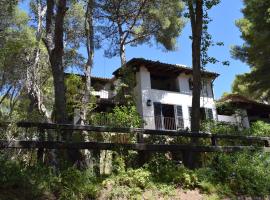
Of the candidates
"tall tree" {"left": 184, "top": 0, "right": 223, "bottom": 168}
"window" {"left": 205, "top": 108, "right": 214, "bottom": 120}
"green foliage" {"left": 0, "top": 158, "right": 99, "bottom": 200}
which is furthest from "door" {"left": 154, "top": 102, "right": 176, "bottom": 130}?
"green foliage" {"left": 0, "top": 158, "right": 99, "bottom": 200}

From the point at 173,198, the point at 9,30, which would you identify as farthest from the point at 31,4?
the point at 173,198

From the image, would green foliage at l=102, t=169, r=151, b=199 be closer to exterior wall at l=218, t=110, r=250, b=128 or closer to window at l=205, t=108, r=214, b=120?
window at l=205, t=108, r=214, b=120

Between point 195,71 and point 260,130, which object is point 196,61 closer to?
point 195,71

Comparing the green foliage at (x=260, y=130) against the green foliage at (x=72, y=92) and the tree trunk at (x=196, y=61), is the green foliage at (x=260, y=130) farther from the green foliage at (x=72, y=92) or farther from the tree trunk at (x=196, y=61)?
the green foliage at (x=72, y=92)

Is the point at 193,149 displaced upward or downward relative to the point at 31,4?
downward

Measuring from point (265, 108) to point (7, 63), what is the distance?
21.2 m

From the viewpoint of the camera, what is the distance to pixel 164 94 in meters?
26.8

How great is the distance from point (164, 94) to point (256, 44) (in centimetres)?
779

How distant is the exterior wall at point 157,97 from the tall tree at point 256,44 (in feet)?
12.2

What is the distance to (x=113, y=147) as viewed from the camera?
8.43 metres

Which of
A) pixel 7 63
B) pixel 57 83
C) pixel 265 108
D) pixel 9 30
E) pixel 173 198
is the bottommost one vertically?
pixel 173 198

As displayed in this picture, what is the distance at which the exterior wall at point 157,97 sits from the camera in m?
25.1

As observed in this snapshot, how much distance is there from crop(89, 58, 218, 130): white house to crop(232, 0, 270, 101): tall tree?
2815 mm

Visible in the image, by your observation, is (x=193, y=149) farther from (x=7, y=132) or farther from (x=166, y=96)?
(x=166, y=96)
